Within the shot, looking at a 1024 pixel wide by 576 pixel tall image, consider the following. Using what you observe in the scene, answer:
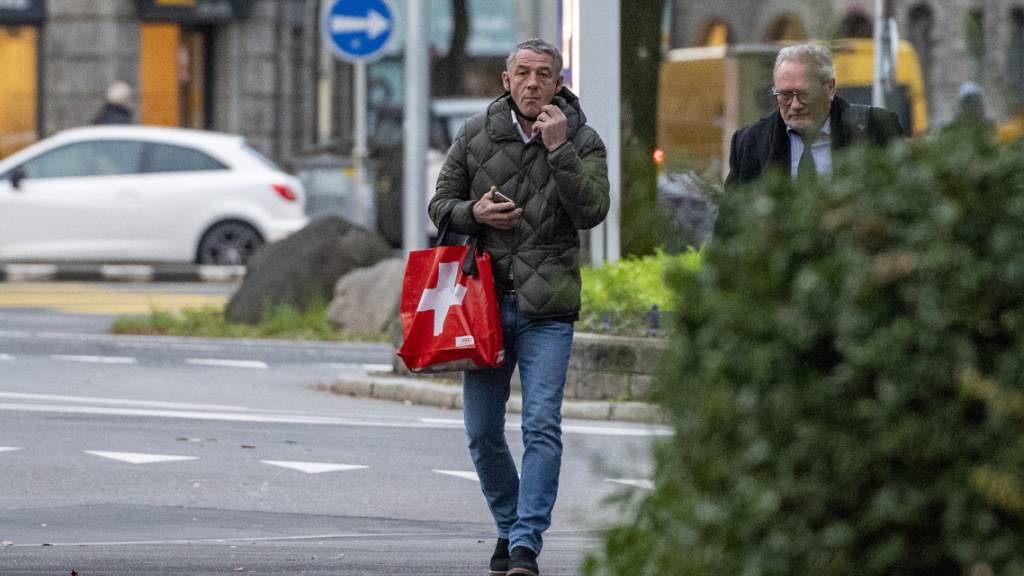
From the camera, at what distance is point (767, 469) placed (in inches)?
119

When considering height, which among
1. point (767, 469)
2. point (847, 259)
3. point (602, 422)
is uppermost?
point (847, 259)

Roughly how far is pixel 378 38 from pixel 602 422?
8.43m

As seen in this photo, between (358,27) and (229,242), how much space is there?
487cm

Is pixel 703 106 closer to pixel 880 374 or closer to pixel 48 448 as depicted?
pixel 48 448

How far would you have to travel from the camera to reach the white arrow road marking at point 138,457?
10.4 metres

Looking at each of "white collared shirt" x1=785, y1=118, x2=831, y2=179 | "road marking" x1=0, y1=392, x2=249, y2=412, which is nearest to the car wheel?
"road marking" x1=0, y1=392, x2=249, y2=412

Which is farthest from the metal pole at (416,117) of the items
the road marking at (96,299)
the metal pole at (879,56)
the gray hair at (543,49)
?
the metal pole at (879,56)

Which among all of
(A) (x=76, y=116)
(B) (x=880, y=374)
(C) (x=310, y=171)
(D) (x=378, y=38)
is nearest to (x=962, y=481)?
(B) (x=880, y=374)

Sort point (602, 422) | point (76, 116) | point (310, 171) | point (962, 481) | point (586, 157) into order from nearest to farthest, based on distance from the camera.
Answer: point (962, 481), point (586, 157), point (602, 422), point (310, 171), point (76, 116)

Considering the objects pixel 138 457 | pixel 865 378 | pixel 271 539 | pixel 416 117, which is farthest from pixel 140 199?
pixel 865 378

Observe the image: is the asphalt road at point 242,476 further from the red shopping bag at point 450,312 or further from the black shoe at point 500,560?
the red shopping bag at point 450,312

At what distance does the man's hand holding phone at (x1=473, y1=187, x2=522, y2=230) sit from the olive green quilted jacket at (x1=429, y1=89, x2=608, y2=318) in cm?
5

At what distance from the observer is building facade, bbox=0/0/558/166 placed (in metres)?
34.1

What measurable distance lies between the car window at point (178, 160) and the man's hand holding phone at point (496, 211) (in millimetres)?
17580
